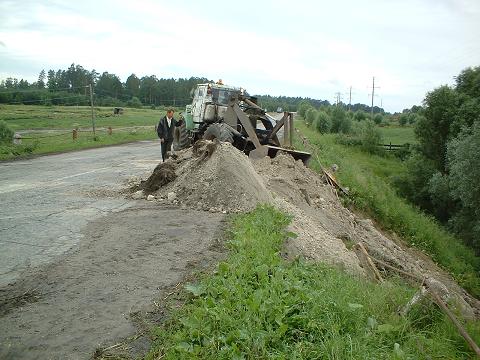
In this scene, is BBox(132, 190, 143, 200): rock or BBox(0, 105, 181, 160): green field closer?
BBox(132, 190, 143, 200): rock

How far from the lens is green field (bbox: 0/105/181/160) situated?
69.8 ft

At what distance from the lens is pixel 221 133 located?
1322 cm

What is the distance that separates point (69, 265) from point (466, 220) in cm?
2060

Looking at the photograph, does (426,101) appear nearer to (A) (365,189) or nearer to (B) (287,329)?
(A) (365,189)

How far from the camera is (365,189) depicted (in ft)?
59.2

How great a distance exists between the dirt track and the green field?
14.3m

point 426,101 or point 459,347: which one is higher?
point 426,101

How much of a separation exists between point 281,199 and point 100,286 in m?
5.92

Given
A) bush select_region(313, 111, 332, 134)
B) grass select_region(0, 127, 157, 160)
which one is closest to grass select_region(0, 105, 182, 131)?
grass select_region(0, 127, 157, 160)

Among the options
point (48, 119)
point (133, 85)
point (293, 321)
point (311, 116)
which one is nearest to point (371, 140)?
point (311, 116)

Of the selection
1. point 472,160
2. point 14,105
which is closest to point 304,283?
point 472,160

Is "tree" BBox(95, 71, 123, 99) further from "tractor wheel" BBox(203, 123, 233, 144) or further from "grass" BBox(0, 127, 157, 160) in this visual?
"tractor wheel" BBox(203, 123, 233, 144)

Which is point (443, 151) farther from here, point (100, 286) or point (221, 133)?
point (100, 286)

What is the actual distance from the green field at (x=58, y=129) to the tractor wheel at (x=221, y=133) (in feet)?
32.3
